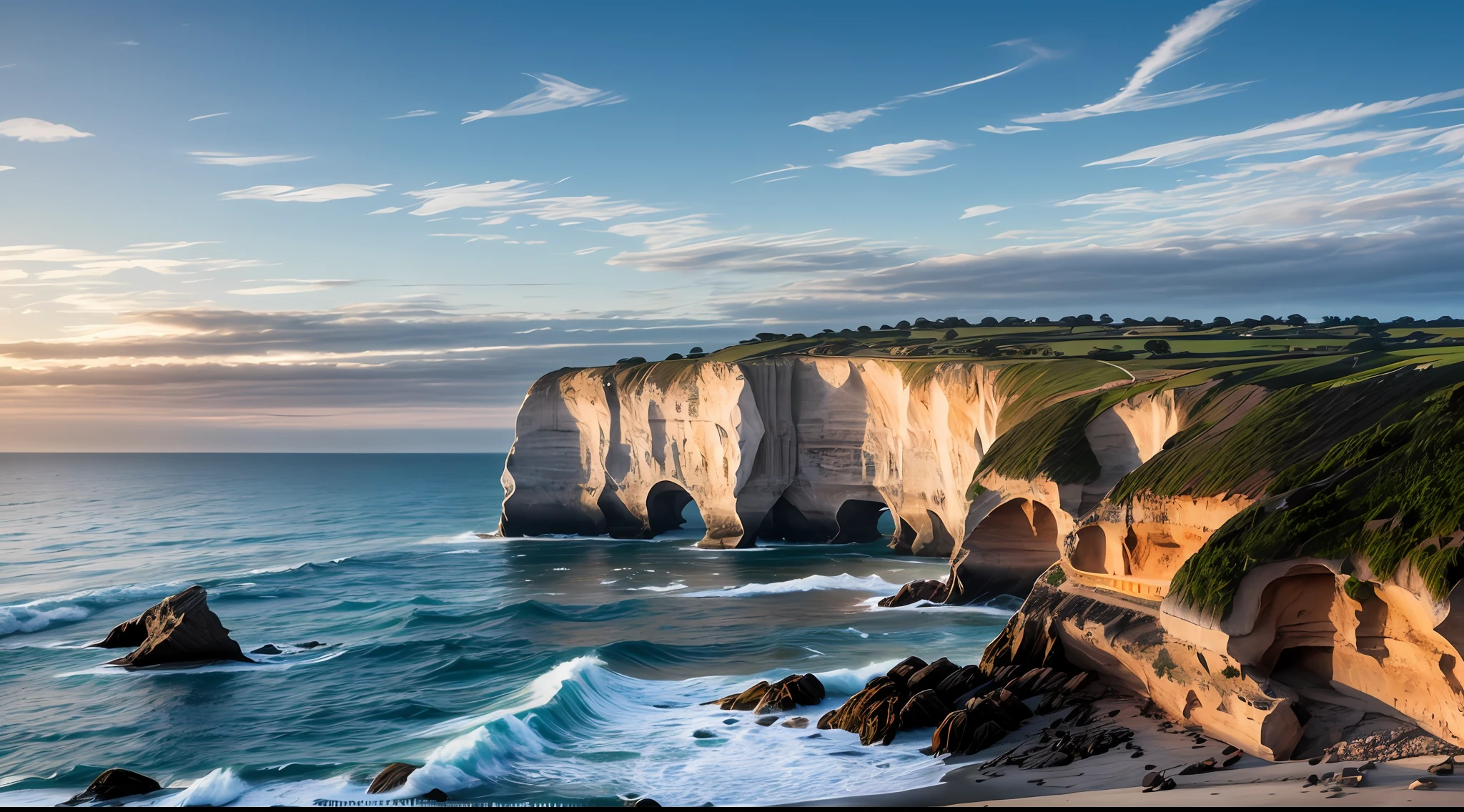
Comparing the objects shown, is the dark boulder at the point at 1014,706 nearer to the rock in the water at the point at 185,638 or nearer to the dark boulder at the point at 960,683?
the dark boulder at the point at 960,683

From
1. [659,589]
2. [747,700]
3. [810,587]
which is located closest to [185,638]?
[747,700]

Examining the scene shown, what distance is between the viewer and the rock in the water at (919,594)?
37.2m

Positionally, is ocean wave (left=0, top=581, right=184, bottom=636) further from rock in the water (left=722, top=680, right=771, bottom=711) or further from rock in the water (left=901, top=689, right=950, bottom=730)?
rock in the water (left=901, top=689, right=950, bottom=730)

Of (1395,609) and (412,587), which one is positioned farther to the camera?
(412,587)

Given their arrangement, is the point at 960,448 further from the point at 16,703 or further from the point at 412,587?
the point at 16,703

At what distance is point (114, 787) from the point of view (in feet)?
64.1

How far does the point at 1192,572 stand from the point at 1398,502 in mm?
3732

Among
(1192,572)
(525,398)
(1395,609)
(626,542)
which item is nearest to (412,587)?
(626,542)

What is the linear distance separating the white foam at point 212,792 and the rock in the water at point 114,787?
78 cm

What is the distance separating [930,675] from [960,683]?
73 cm

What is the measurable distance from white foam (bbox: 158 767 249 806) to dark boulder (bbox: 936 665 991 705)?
592 inches

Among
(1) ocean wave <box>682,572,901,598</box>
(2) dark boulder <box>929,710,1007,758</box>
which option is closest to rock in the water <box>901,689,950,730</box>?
(2) dark boulder <box>929,710,1007,758</box>

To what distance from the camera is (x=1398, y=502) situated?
1505 centimetres

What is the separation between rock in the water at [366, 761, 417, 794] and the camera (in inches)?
748
